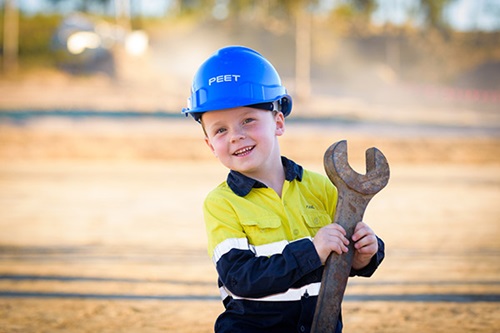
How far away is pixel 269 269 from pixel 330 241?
0.23 metres

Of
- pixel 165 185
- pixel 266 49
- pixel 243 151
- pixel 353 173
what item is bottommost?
pixel 353 173

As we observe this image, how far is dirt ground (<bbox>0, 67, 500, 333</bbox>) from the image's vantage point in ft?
14.5

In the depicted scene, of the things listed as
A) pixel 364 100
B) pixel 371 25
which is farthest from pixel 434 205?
pixel 371 25

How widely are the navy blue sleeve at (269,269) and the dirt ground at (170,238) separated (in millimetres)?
1797

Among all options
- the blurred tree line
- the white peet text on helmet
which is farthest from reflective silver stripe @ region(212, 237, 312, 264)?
the blurred tree line

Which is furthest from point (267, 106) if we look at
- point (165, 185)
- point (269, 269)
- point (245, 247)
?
point (165, 185)

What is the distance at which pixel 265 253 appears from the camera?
8.23 feet

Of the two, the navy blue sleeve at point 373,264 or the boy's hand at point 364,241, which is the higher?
the boy's hand at point 364,241

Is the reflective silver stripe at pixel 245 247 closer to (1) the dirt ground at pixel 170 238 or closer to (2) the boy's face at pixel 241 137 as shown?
(2) the boy's face at pixel 241 137

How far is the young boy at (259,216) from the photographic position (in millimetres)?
2365

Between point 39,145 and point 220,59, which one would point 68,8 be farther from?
point 220,59

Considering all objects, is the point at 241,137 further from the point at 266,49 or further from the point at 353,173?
the point at 266,49

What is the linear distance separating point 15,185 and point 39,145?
5597 mm

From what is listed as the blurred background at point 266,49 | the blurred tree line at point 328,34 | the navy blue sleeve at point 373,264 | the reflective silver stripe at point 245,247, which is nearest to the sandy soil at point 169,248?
the navy blue sleeve at point 373,264
